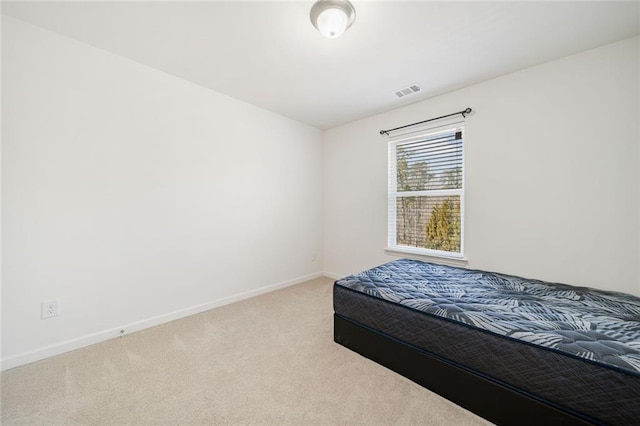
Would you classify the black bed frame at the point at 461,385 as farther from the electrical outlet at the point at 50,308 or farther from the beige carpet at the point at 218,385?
the electrical outlet at the point at 50,308

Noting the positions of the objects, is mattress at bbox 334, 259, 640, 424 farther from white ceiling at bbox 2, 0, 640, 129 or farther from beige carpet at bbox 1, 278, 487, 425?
white ceiling at bbox 2, 0, 640, 129

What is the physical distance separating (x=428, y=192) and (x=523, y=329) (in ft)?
6.25

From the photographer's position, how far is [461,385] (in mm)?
1379

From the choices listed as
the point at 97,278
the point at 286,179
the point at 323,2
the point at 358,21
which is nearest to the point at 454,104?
the point at 358,21

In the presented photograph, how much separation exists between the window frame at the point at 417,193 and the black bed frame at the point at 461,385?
1486 millimetres

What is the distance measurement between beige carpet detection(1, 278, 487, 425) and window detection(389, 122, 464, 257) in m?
1.67

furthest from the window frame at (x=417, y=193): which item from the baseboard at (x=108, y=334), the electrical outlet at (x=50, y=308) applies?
the electrical outlet at (x=50, y=308)

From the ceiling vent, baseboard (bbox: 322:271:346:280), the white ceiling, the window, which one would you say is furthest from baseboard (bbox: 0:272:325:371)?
the ceiling vent

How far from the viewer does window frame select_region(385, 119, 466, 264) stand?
269cm

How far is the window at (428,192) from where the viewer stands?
276 cm

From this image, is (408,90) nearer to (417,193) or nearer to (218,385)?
(417,193)

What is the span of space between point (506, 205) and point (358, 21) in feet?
7.04

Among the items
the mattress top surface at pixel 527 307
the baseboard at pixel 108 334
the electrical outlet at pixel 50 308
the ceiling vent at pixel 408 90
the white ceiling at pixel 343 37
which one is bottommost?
the baseboard at pixel 108 334

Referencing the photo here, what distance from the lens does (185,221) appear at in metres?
2.58
